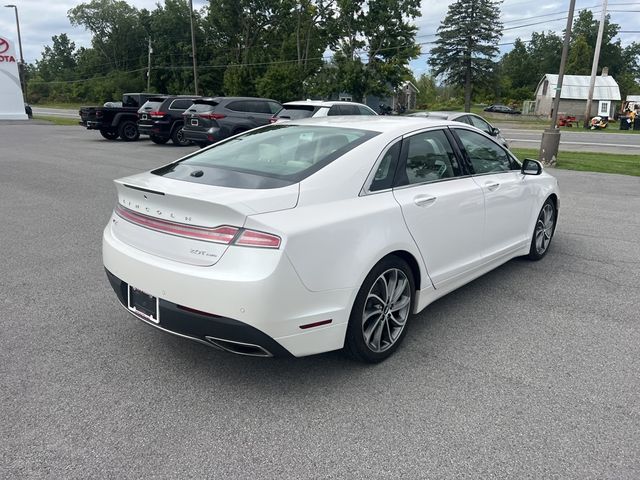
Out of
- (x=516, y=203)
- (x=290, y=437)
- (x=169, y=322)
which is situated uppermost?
(x=516, y=203)

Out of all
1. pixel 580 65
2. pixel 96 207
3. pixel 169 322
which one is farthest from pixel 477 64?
pixel 169 322

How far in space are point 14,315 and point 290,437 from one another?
8.57 feet

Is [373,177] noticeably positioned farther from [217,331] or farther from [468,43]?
[468,43]

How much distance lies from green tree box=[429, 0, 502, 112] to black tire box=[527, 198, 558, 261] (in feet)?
213

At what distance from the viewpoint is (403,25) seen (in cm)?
3900

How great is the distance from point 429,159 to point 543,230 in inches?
90.9

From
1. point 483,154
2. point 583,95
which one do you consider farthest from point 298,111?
point 583,95

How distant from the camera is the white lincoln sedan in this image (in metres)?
2.66

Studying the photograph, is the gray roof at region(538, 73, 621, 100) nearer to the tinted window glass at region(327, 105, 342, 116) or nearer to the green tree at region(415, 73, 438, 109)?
the green tree at region(415, 73, 438, 109)

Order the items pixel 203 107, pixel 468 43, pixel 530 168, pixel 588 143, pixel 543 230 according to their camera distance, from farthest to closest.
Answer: pixel 468 43, pixel 588 143, pixel 203 107, pixel 543 230, pixel 530 168

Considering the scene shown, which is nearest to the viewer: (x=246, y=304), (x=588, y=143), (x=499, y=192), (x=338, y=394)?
(x=246, y=304)

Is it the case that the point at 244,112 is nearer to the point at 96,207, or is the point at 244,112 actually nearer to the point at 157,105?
the point at 157,105

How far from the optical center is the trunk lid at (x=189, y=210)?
2.71 meters

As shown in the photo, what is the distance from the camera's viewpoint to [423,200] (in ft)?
11.5
